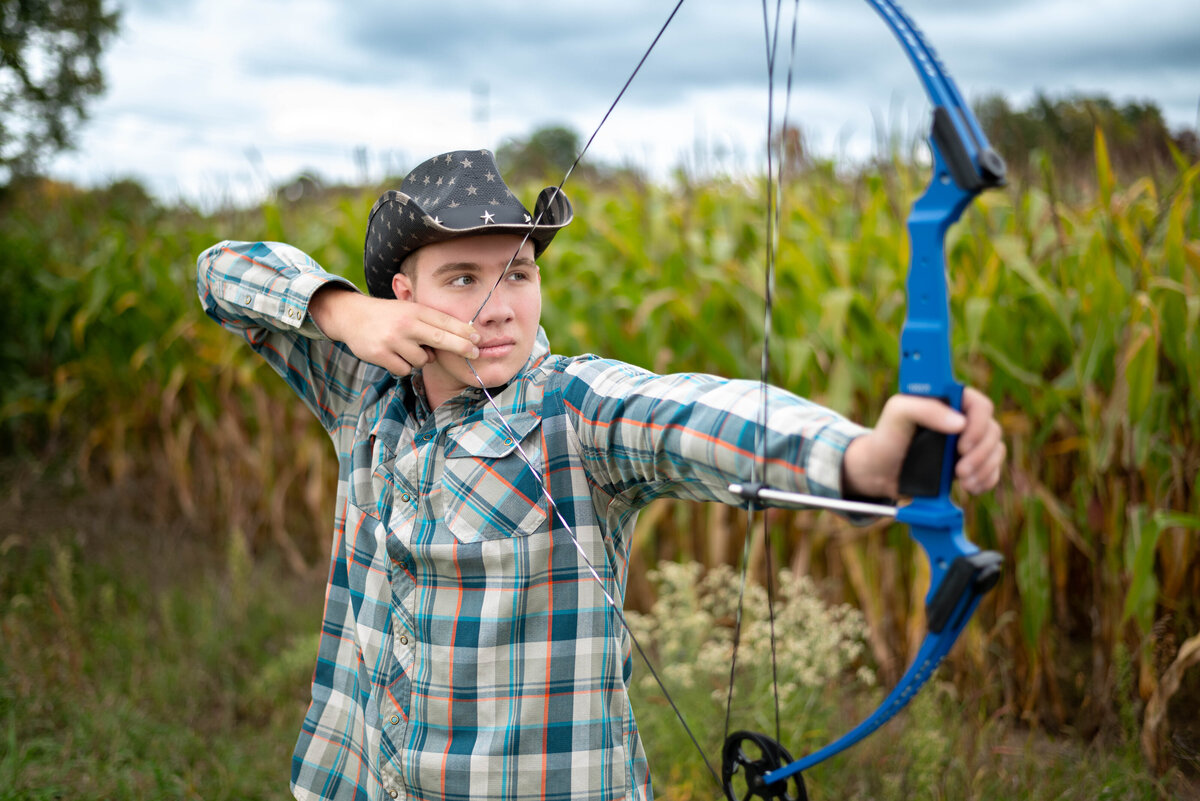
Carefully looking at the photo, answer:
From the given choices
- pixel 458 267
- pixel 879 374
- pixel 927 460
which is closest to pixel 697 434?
pixel 927 460

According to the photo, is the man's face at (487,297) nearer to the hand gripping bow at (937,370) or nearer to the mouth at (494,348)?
the mouth at (494,348)

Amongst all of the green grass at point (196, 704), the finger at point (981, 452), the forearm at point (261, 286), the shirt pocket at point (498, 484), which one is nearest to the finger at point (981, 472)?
the finger at point (981, 452)

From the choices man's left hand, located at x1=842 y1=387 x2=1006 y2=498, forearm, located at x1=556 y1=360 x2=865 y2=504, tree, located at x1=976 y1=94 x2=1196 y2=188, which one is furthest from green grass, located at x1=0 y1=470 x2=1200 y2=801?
tree, located at x1=976 y1=94 x2=1196 y2=188

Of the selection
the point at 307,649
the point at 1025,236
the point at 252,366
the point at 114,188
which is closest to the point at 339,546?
the point at 307,649

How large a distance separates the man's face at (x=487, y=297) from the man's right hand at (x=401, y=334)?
3 centimetres

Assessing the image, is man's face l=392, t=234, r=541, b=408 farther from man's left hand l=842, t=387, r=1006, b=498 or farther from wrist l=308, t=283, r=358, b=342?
man's left hand l=842, t=387, r=1006, b=498

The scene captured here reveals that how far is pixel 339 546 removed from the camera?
1413 mm

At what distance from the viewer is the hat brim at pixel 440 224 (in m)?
1.18

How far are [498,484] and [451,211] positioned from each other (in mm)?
391

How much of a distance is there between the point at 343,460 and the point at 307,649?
179cm

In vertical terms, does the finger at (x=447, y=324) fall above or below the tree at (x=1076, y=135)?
below

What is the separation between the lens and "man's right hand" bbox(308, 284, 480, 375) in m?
1.17

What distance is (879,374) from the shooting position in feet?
9.09

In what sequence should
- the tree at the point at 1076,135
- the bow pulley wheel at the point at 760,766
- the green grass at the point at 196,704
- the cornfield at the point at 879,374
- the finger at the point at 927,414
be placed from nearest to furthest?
the finger at the point at 927,414 < the bow pulley wheel at the point at 760,766 < the green grass at the point at 196,704 < the cornfield at the point at 879,374 < the tree at the point at 1076,135
